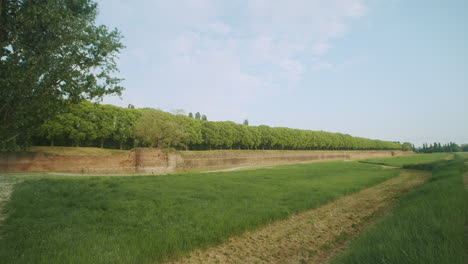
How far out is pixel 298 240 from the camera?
22.0 feet

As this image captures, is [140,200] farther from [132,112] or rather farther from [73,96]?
[132,112]

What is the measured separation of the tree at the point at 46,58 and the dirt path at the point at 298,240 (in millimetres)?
7319

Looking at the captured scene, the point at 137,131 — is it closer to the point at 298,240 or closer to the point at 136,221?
the point at 136,221

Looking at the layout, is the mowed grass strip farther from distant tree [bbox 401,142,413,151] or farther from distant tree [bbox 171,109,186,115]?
distant tree [bbox 401,142,413,151]

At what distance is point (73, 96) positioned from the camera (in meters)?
9.31

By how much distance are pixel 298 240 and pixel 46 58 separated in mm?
9688

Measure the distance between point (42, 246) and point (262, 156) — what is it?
49.2 metres

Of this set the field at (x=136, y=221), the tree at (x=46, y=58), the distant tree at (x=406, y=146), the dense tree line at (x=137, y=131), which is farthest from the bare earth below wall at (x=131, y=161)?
the distant tree at (x=406, y=146)

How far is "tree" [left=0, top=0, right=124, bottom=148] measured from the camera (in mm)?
7047

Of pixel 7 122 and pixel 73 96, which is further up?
pixel 73 96

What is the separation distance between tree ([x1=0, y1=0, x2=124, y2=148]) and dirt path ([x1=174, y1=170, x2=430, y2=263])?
24.0 ft

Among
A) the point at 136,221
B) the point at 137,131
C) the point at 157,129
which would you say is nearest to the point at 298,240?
the point at 136,221

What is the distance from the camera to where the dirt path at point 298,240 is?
564 centimetres

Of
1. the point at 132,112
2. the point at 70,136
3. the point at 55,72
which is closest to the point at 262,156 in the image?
the point at 132,112
